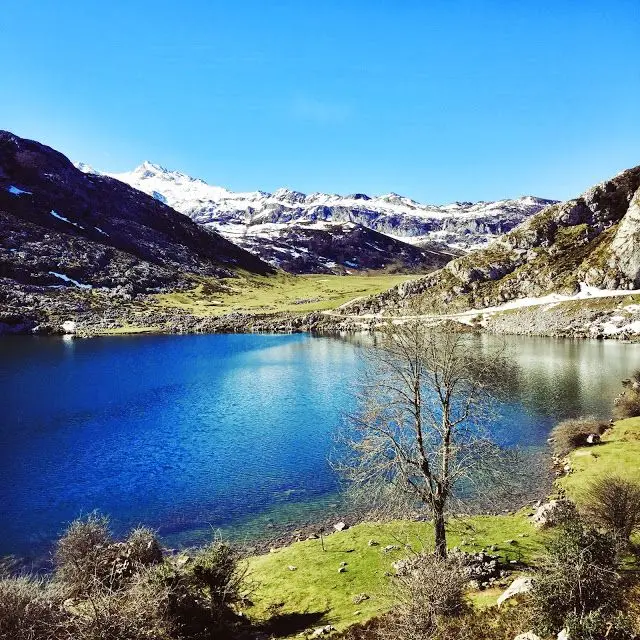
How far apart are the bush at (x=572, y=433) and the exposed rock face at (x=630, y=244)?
99431mm

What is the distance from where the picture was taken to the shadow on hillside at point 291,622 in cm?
2013

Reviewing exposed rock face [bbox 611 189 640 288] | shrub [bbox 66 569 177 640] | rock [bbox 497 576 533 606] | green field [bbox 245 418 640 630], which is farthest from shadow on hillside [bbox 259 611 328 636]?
exposed rock face [bbox 611 189 640 288]

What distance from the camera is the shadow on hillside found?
20.1 m

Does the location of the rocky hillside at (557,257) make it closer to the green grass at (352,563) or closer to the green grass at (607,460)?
the green grass at (607,460)

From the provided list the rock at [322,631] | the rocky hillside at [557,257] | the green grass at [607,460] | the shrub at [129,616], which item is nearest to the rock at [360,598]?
the rock at [322,631]

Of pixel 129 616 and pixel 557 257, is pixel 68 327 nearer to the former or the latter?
pixel 557 257

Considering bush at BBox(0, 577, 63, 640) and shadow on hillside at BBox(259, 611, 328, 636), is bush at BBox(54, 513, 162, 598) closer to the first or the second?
bush at BBox(0, 577, 63, 640)

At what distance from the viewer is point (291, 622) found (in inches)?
829

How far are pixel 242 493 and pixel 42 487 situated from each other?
18.4 meters

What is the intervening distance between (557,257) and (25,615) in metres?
167

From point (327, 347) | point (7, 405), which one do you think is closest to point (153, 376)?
point (7, 405)

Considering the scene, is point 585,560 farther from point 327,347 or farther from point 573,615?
point 327,347

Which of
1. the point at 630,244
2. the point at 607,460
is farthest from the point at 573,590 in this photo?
the point at 630,244

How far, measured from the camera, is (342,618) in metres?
20.4
